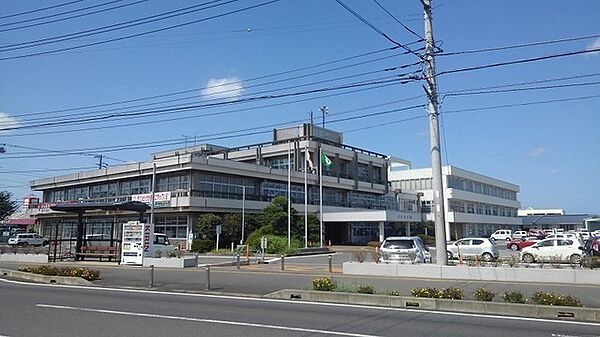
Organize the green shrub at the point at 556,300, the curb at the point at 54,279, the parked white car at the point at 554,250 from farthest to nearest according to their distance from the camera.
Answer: the parked white car at the point at 554,250 → the curb at the point at 54,279 → the green shrub at the point at 556,300

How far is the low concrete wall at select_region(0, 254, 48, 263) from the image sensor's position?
32406 millimetres

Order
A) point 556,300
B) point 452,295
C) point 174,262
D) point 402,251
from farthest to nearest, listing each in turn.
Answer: point 174,262 → point 402,251 → point 452,295 → point 556,300

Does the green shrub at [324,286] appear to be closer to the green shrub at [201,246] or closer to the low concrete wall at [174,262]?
the low concrete wall at [174,262]

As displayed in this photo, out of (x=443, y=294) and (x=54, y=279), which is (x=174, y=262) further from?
(x=443, y=294)

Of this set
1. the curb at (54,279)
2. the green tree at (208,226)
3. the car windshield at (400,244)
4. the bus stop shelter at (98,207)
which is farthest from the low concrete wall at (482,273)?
the green tree at (208,226)

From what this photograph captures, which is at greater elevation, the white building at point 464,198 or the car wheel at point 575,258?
the white building at point 464,198

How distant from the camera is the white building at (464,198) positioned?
73625 millimetres

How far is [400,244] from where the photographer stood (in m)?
22.7

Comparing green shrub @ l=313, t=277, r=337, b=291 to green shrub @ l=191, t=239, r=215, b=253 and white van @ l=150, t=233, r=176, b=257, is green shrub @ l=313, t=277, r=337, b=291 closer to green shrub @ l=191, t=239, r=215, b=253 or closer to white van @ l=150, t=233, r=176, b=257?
white van @ l=150, t=233, r=176, b=257

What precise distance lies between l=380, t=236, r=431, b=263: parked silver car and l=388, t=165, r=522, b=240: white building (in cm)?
4769

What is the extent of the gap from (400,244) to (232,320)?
13.9 m

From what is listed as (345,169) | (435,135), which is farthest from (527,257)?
(345,169)

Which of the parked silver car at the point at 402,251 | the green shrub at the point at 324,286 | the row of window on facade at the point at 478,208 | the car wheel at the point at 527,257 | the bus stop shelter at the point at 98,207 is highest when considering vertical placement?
the row of window on facade at the point at 478,208

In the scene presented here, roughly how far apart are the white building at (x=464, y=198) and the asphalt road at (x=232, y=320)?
5945 cm
